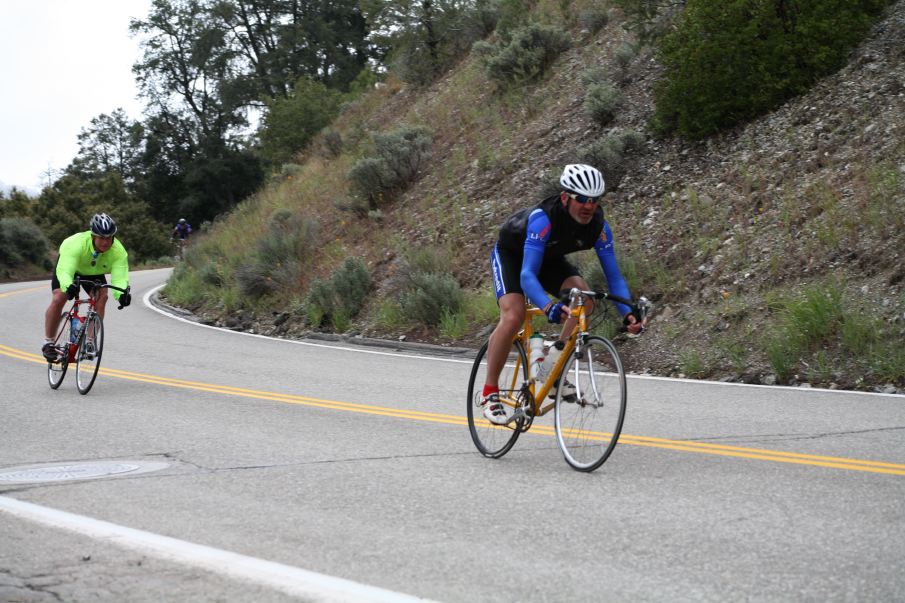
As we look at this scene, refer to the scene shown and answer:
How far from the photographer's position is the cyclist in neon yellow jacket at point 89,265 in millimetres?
11781

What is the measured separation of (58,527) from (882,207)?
11.3 metres

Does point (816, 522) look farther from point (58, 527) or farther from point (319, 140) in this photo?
point (319, 140)

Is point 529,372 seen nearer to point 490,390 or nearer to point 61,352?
point 490,390

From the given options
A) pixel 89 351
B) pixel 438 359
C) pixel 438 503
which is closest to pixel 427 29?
pixel 438 359

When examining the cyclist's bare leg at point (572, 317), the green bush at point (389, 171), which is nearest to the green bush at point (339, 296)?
the green bush at point (389, 171)

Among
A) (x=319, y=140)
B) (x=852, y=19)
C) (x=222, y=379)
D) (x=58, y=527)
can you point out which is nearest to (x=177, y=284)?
(x=319, y=140)

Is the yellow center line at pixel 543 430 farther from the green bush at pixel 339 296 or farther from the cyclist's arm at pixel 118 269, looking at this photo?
the green bush at pixel 339 296

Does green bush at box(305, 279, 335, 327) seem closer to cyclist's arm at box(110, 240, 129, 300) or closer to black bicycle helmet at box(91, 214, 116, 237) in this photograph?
cyclist's arm at box(110, 240, 129, 300)

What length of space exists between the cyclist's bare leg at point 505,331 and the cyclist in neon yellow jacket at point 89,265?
18.8 feet

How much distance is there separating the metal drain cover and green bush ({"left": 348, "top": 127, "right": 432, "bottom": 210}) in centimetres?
1774

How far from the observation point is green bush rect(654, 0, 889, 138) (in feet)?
56.2

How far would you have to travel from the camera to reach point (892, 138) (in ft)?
49.3

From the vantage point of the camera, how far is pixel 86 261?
39.9 ft

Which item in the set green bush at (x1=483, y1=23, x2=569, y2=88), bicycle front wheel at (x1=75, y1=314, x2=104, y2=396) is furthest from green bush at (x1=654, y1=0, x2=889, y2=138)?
bicycle front wheel at (x1=75, y1=314, x2=104, y2=396)
